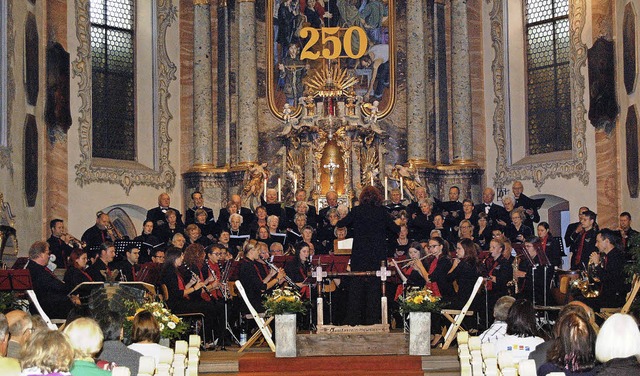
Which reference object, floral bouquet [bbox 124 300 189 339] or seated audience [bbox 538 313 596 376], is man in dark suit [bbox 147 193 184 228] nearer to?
floral bouquet [bbox 124 300 189 339]

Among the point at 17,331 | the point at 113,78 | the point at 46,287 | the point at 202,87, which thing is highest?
the point at 113,78

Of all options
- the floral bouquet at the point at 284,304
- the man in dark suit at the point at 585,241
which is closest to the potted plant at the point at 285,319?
the floral bouquet at the point at 284,304

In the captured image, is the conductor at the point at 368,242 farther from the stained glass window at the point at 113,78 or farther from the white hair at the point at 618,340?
the stained glass window at the point at 113,78

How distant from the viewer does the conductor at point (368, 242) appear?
1386 centimetres

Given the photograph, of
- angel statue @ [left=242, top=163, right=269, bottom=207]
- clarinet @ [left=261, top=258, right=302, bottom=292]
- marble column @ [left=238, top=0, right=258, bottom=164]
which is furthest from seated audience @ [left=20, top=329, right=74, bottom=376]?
marble column @ [left=238, top=0, right=258, bottom=164]

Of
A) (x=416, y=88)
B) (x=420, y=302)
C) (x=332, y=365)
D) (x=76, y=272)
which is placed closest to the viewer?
(x=332, y=365)

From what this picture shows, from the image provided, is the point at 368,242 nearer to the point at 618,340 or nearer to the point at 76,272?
the point at 76,272

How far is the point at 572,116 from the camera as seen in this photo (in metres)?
20.9

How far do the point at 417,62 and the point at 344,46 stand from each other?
1390 millimetres

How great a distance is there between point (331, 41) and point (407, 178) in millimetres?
3040

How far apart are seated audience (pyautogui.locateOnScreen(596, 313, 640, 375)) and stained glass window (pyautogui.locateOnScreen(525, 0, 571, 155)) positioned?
15.7 m

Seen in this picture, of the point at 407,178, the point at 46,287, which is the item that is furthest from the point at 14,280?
the point at 407,178

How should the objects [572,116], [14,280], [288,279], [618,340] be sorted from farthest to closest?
[572,116] < [288,279] < [14,280] < [618,340]

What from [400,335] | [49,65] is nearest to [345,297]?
[400,335]
